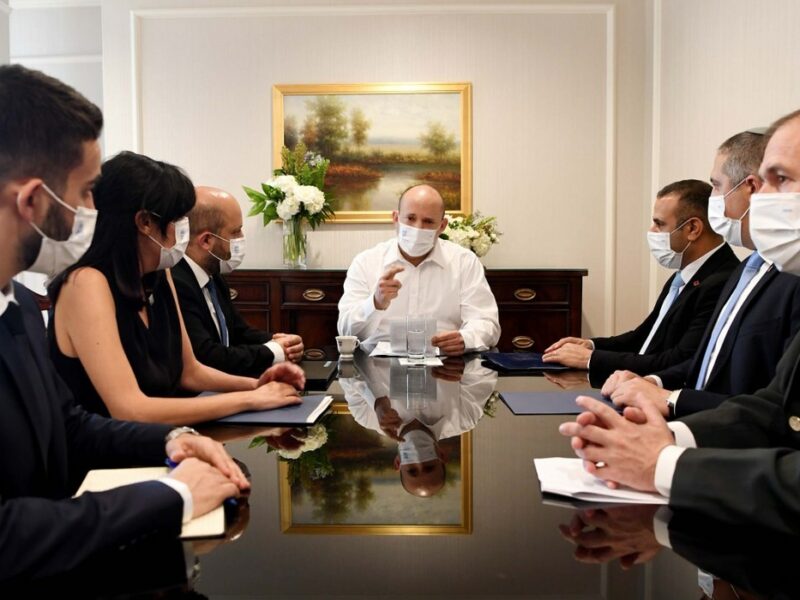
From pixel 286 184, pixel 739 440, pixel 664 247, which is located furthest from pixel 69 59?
pixel 739 440

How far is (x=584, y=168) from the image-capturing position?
533 centimetres

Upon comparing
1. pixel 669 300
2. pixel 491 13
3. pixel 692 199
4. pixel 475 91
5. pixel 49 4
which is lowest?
pixel 669 300

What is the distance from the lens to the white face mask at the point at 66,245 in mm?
1145

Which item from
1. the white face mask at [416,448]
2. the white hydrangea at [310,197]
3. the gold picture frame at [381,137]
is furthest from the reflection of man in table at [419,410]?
the gold picture frame at [381,137]

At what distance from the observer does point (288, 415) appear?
1.80 m

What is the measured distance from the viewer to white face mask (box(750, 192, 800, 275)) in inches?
61.9

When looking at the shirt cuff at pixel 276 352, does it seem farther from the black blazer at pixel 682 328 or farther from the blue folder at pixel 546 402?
the black blazer at pixel 682 328

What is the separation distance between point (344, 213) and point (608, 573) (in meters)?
4.57

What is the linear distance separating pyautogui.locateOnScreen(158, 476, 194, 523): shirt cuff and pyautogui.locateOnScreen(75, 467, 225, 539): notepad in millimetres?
12

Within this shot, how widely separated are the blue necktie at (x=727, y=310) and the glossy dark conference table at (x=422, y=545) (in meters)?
0.91

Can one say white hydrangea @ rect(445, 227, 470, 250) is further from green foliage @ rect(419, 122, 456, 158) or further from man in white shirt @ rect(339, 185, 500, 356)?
man in white shirt @ rect(339, 185, 500, 356)

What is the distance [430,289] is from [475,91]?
2021mm

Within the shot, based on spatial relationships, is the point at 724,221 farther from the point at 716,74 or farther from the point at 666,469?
the point at 716,74

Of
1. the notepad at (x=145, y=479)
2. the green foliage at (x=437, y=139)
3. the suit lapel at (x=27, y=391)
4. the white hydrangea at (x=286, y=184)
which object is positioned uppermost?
the green foliage at (x=437, y=139)
